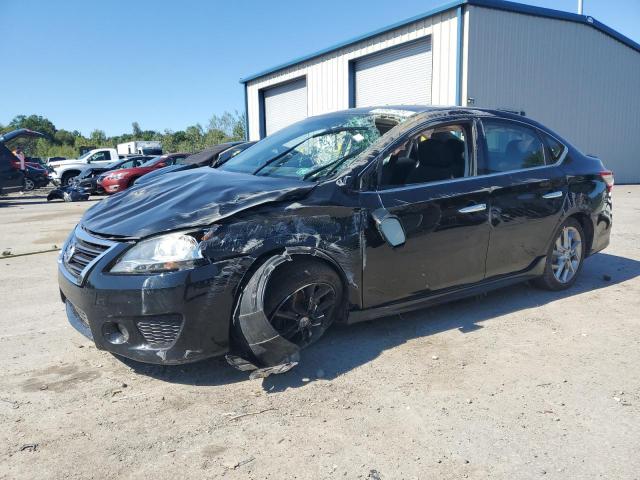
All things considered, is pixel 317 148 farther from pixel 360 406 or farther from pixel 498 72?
pixel 498 72

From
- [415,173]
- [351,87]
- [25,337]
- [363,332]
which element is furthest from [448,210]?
[351,87]

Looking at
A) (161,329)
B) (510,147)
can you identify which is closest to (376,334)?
(161,329)

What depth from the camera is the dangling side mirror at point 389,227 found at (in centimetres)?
334

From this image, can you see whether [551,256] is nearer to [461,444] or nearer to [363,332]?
[363,332]

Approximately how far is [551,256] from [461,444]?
2.71 meters

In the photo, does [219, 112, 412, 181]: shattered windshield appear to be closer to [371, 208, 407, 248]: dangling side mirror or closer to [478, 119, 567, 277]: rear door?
[371, 208, 407, 248]: dangling side mirror

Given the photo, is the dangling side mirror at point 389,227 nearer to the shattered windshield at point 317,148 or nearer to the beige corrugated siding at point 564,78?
the shattered windshield at point 317,148

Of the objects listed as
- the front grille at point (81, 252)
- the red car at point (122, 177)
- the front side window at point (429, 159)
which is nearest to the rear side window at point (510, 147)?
the front side window at point (429, 159)

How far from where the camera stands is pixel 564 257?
472 centimetres

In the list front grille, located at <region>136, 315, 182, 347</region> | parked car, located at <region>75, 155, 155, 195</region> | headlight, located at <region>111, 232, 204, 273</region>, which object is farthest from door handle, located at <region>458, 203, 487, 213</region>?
parked car, located at <region>75, 155, 155, 195</region>

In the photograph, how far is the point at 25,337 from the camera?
377 centimetres

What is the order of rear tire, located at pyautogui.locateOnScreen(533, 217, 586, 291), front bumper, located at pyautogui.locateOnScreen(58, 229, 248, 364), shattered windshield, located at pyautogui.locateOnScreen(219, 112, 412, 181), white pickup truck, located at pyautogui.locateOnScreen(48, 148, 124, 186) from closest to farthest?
1. front bumper, located at pyautogui.locateOnScreen(58, 229, 248, 364)
2. shattered windshield, located at pyautogui.locateOnScreen(219, 112, 412, 181)
3. rear tire, located at pyautogui.locateOnScreen(533, 217, 586, 291)
4. white pickup truck, located at pyautogui.locateOnScreen(48, 148, 124, 186)

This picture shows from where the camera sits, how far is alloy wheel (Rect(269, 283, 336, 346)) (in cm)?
307

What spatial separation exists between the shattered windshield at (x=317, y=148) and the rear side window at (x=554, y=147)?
5.66ft
